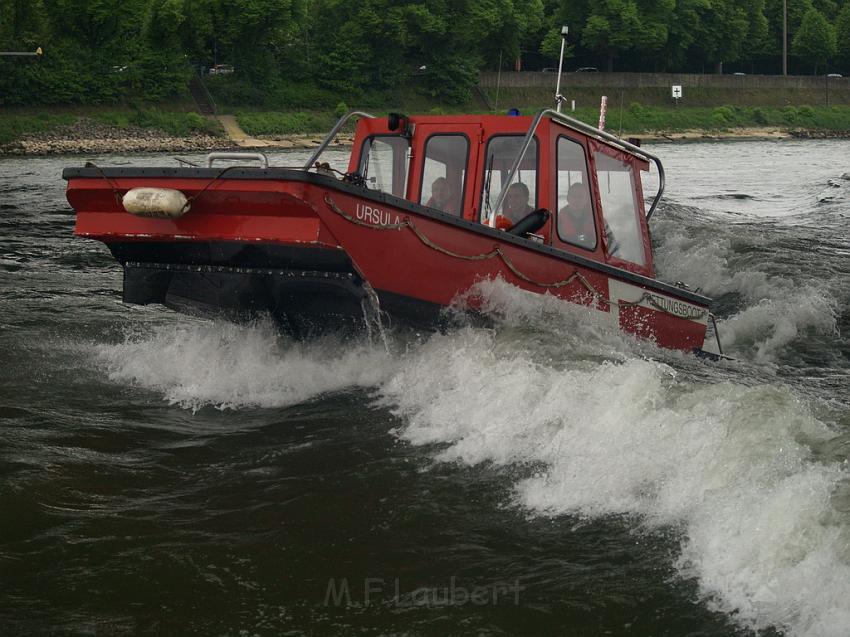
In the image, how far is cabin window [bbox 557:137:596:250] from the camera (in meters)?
10.1

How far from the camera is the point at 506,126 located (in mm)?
9914

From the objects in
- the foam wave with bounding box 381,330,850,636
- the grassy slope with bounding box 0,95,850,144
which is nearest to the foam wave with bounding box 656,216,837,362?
the foam wave with bounding box 381,330,850,636

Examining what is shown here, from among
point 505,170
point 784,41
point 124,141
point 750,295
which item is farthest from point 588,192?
point 784,41

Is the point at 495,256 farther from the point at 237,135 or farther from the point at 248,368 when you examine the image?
the point at 237,135

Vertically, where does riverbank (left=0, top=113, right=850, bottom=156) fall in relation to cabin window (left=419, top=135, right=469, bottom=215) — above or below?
below

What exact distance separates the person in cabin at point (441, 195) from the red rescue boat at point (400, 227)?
1 centimetres

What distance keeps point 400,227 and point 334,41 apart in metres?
76.7

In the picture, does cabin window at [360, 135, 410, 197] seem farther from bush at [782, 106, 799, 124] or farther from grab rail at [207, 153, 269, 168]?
bush at [782, 106, 799, 124]

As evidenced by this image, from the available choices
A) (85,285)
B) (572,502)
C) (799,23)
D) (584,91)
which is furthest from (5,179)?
(799,23)

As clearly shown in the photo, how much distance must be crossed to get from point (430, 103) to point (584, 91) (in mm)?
20522

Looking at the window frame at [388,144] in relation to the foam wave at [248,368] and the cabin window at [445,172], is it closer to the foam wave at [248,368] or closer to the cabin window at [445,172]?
the cabin window at [445,172]

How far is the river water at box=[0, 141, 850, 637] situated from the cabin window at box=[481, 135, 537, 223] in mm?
889

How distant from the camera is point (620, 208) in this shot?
10.9 metres

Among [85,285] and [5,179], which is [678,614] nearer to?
[85,285]
